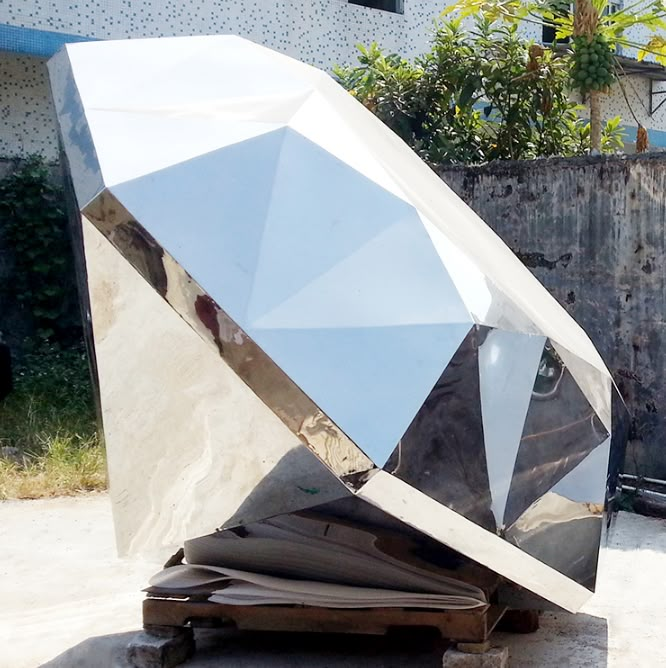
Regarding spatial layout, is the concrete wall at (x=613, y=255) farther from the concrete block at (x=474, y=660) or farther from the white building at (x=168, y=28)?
the white building at (x=168, y=28)

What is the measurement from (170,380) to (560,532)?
1011 millimetres

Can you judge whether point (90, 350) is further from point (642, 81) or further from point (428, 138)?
point (642, 81)

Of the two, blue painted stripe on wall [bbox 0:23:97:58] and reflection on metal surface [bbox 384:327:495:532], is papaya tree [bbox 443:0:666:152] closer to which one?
blue painted stripe on wall [bbox 0:23:97:58]

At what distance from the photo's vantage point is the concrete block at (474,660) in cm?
250

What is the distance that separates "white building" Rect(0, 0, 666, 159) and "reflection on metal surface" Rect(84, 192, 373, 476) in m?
6.22

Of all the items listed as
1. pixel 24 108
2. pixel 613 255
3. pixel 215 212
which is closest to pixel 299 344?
pixel 215 212

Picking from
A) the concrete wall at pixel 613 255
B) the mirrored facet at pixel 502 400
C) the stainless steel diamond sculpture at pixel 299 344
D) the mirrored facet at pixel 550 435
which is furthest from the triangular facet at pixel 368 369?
the concrete wall at pixel 613 255

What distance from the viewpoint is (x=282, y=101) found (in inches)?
101

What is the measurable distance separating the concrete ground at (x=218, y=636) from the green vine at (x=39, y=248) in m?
3.74

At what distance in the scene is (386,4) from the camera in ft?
37.7

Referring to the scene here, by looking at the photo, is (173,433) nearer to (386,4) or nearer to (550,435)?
(550,435)

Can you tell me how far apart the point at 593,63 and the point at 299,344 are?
4.79 m

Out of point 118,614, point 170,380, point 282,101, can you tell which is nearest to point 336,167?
point 282,101

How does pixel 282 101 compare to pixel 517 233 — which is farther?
pixel 517 233
